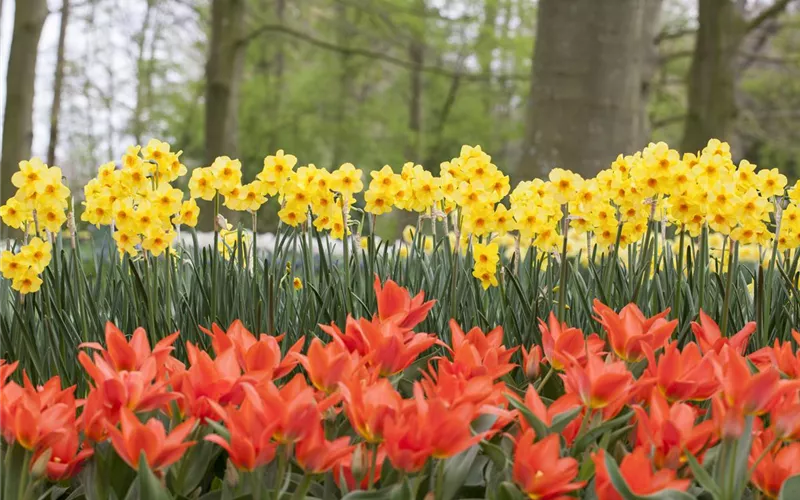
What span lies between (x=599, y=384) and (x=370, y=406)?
13.4 inches

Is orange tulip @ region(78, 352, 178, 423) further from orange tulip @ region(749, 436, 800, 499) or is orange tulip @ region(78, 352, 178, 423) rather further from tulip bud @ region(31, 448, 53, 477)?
orange tulip @ region(749, 436, 800, 499)

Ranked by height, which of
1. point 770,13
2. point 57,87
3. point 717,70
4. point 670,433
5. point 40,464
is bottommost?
point 40,464

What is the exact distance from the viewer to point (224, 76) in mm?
10445

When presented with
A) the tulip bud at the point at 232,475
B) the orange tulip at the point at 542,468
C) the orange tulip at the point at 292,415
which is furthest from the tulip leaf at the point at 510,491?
the tulip bud at the point at 232,475

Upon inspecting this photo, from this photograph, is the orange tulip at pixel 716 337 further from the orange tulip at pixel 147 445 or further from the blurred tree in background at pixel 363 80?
the blurred tree in background at pixel 363 80

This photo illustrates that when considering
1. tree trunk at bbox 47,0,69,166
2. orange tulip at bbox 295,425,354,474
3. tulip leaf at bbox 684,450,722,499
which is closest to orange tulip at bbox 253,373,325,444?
orange tulip at bbox 295,425,354,474

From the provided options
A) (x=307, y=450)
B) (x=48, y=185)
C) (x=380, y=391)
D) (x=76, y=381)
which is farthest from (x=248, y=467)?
(x=48, y=185)

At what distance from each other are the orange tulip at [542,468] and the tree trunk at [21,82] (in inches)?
299

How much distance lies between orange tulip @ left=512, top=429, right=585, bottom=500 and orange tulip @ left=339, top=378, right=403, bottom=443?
0.17 m

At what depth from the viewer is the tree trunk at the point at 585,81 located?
241 inches

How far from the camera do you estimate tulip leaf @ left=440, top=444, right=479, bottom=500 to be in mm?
1126

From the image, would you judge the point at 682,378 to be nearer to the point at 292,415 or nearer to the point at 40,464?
the point at 292,415

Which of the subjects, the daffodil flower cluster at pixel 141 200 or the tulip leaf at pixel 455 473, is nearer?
the tulip leaf at pixel 455 473

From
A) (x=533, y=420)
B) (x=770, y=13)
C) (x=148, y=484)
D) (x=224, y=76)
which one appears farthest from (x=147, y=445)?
(x=770, y=13)
